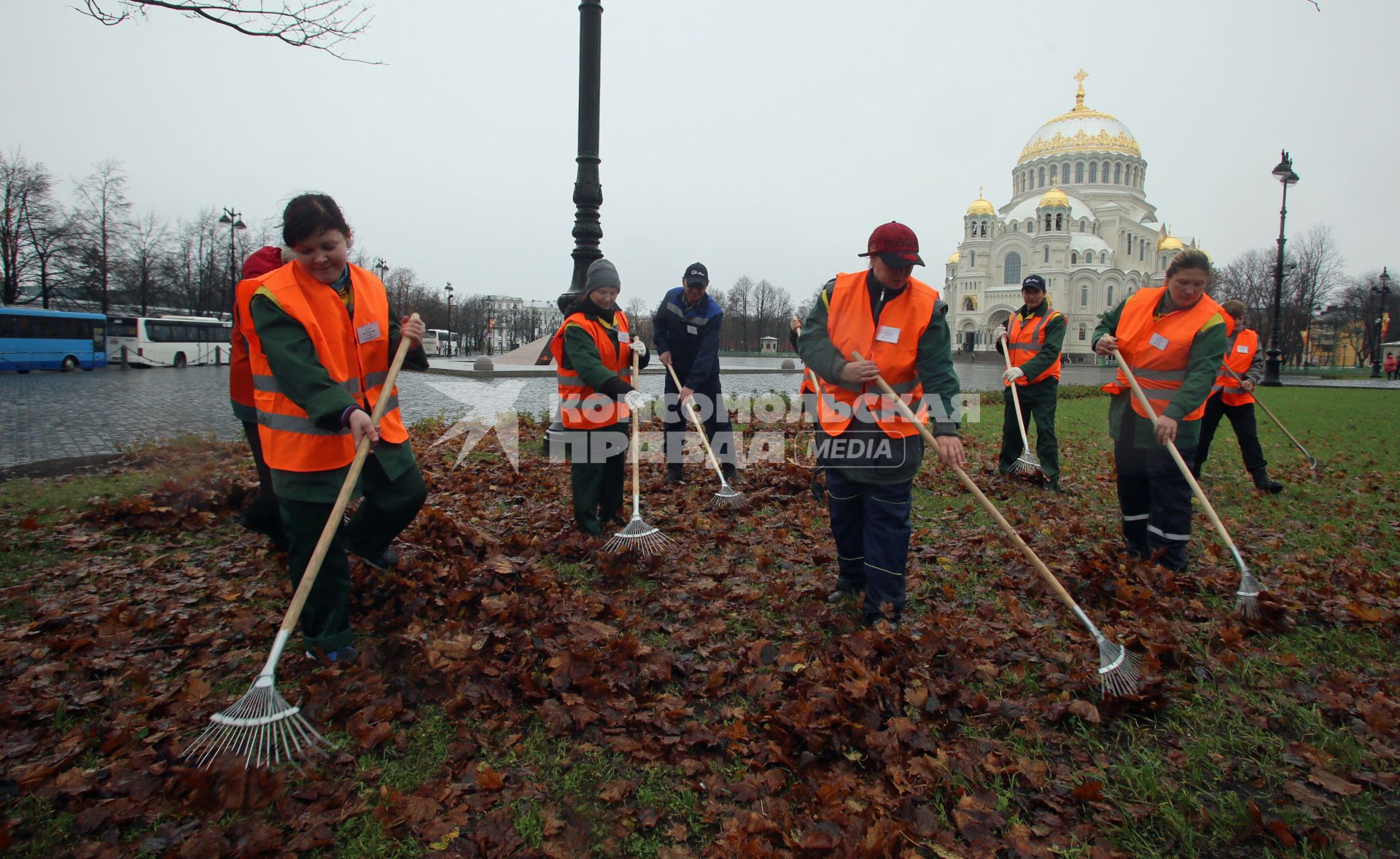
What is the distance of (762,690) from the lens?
2998mm

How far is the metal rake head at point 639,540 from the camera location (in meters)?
4.64

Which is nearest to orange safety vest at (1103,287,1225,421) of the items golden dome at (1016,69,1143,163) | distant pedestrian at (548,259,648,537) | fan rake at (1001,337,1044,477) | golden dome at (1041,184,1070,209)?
fan rake at (1001,337,1044,477)

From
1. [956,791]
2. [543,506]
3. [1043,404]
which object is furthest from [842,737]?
[1043,404]

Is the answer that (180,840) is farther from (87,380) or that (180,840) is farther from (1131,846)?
(87,380)

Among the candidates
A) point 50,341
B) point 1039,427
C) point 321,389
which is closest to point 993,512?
point 321,389

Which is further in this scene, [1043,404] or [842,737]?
[1043,404]

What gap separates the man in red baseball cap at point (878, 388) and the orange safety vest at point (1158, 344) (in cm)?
173

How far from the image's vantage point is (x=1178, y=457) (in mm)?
4223

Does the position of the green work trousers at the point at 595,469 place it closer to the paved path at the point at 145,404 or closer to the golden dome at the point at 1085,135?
the paved path at the point at 145,404

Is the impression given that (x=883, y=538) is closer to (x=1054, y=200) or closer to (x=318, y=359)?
(x=318, y=359)

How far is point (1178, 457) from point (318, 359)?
4.63 meters

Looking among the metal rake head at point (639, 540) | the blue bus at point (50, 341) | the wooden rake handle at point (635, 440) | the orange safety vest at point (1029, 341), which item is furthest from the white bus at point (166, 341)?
the orange safety vest at point (1029, 341)

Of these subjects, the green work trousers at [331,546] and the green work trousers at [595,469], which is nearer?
the green work trousers at [331,546]

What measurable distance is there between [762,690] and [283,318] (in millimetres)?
2504
